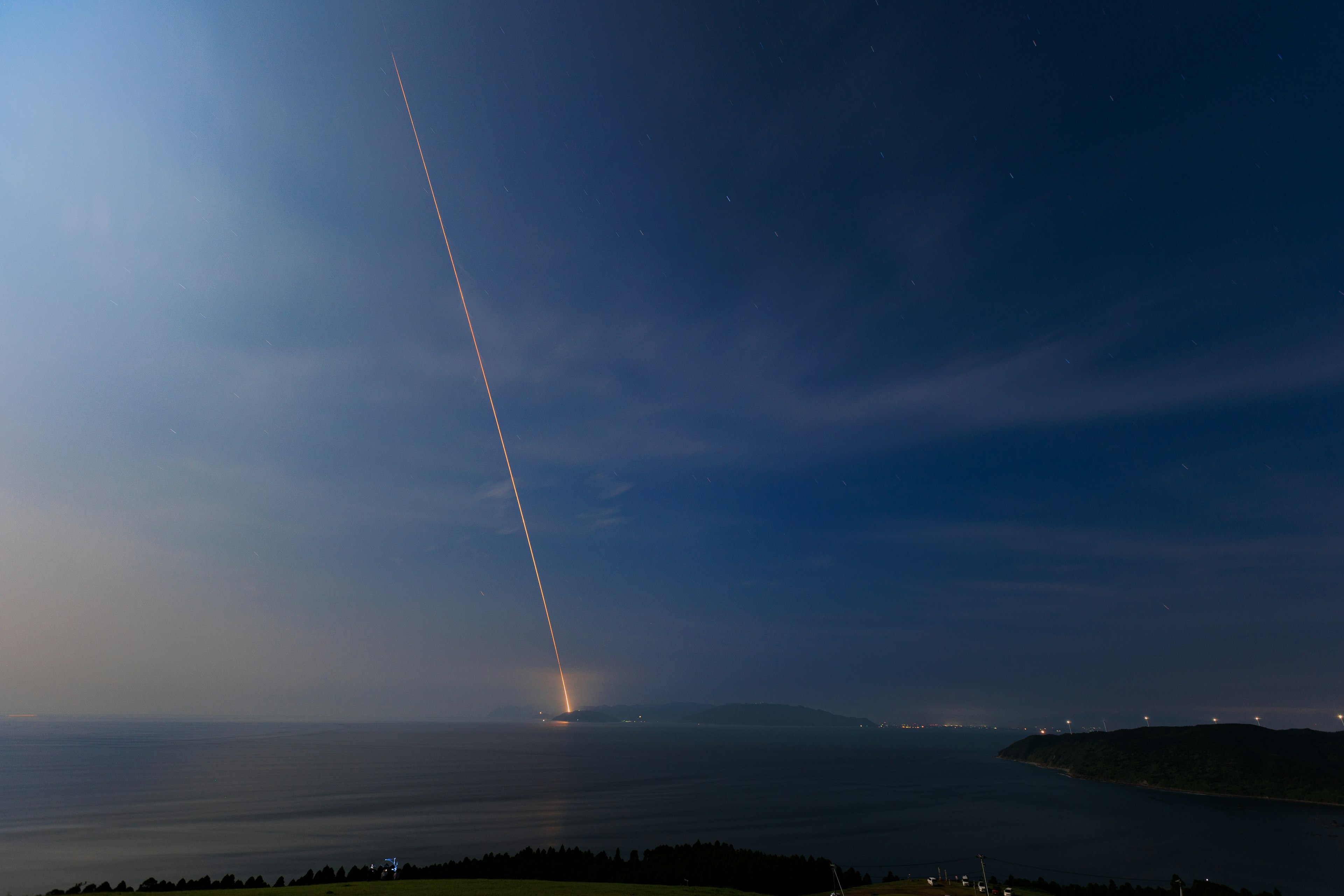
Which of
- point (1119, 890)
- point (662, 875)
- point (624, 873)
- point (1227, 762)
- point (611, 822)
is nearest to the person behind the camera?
point (1119, 890)

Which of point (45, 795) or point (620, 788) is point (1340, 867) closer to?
point (620, 788)

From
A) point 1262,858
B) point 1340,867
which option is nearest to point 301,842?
point 1262,858

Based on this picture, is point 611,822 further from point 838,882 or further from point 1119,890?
point 1119,890

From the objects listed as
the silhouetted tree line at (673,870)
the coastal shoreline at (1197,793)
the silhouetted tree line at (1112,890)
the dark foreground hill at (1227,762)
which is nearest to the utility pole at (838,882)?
the silhouetted tree line at (673,870)

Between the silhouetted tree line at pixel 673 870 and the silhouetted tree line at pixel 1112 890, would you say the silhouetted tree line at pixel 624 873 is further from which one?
the silhouetted tree line at pixel 1112 890

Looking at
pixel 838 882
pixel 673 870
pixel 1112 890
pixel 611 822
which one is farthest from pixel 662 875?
pixel 611 822
